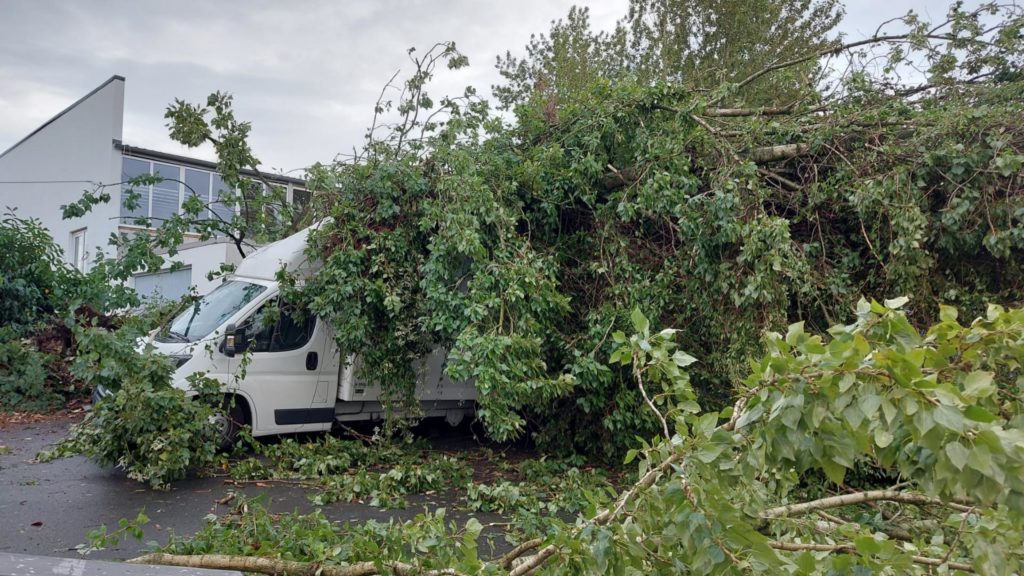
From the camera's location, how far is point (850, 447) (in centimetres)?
157

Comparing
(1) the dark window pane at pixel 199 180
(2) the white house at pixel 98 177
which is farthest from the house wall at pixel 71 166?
(1) the dark window pane at pixel 199 180

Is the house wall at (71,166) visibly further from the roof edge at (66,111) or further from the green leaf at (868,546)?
the green leaf at (868,546)

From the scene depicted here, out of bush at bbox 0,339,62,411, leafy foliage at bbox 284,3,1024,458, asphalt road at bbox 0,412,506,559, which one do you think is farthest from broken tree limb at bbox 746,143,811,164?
bush at bbox 0,339,62,411

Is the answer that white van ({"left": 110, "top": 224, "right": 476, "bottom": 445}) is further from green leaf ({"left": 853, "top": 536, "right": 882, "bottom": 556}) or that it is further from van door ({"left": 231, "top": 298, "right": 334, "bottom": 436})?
green leaf ({"left": 853, "top": 536, "right": 882, "bottom": 556})

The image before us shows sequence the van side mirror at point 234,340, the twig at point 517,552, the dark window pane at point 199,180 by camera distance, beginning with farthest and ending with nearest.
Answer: the dark window pane at point 199,180 → the van side mirror at point 234,340 → the twig at point 517,552

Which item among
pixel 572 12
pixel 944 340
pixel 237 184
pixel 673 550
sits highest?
pixel 572 12

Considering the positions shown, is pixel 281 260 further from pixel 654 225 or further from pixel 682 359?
pixel 682 359

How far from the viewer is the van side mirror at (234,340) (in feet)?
23.3

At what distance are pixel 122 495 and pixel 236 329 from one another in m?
1.96

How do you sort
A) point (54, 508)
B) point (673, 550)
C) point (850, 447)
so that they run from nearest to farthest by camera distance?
point (850, 447), point (673, 550), point (54, 508)

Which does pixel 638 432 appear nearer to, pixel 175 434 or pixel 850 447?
pixel 175 434

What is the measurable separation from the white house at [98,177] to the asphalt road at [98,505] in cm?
1430

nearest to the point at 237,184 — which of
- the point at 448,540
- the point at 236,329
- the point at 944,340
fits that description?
the point at 236,329

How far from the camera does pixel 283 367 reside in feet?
24.4
